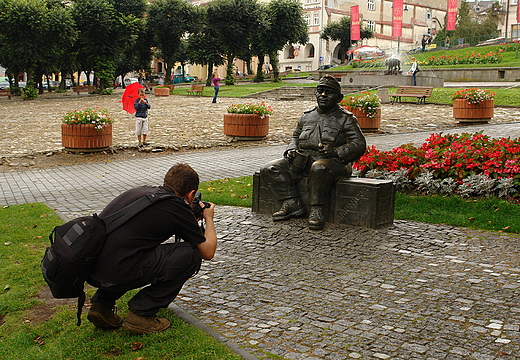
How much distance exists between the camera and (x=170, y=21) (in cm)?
4991

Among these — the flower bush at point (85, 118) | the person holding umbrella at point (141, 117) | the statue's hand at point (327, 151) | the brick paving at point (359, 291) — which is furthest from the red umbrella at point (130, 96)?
the statue's hand at point (327, 151)

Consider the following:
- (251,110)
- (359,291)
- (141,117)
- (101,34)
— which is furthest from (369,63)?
Result: (359,291)

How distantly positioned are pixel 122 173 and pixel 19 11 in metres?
29.8

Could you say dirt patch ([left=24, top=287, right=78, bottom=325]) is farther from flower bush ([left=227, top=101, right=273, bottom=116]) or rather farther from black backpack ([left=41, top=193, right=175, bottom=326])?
flower bush ([left=227, top=101, right=273, bottom=116])

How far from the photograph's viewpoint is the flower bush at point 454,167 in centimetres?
780

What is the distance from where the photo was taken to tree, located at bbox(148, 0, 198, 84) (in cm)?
4975

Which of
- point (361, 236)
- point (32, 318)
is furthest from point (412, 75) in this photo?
point (32, 318)

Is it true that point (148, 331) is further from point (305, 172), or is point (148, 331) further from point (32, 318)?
point (305, 172)

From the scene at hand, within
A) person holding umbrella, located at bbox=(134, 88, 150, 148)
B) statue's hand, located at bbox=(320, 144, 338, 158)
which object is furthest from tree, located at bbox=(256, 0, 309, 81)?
statue's hand, located at bbox=(320, 144, 338, 158)

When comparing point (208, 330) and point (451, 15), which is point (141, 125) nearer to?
point (208, 330)

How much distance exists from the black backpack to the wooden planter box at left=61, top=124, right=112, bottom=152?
11.0 m

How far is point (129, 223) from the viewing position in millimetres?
3695

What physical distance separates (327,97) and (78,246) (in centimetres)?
399

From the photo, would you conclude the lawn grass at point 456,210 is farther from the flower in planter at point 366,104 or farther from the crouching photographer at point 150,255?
the flower in planter at point 366,104
